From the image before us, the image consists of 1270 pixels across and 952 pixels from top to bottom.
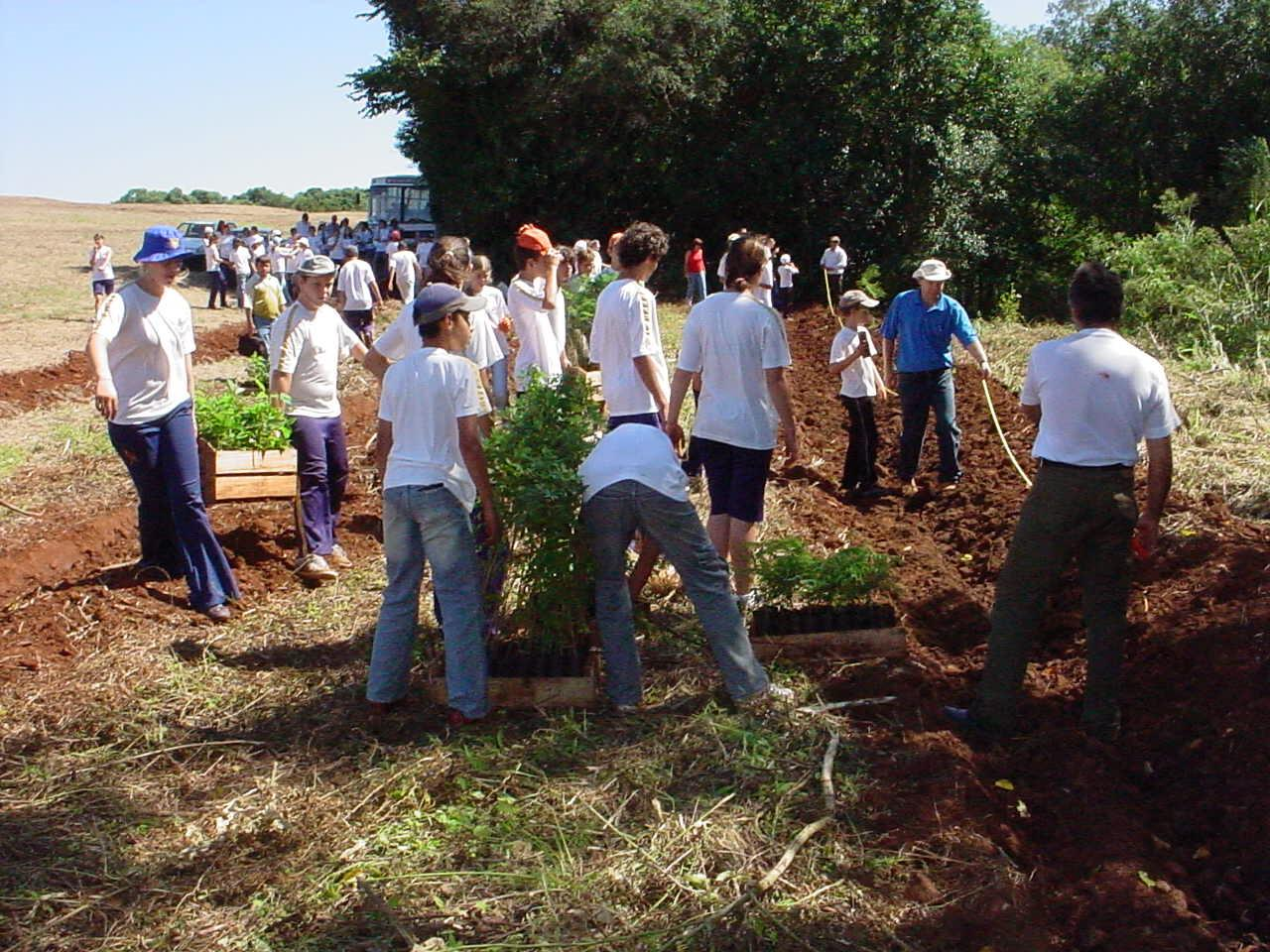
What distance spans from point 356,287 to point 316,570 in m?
11.2

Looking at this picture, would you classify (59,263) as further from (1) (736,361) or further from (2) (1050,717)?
(2) (1050,717)

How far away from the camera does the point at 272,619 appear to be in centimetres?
698

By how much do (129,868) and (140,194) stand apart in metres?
104

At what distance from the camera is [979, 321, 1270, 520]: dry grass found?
8359 millimetres

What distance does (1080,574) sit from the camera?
17.5 feet

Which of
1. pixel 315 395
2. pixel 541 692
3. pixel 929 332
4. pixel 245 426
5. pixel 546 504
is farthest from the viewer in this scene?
pixel 929 332

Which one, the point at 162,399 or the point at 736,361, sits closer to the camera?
the point at 736,361

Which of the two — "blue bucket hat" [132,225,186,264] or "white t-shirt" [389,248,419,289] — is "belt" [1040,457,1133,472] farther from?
"white t-shirt" [389,248,419,289]

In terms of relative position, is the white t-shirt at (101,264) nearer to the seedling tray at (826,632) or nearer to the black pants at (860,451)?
the black pants at (860,451)

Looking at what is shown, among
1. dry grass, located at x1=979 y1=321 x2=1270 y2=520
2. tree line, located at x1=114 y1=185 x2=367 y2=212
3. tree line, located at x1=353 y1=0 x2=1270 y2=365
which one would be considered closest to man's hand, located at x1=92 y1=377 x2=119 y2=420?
dry grass, located at x1=979 y1=321 x2=1270 y2=520

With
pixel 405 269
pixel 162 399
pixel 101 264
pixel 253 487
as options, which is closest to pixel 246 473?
pixel 253 487

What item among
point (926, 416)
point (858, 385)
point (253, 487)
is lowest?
point (253, 487)

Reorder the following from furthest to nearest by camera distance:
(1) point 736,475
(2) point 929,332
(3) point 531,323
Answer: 1. (2) point 929,332
2. (3) point 531,323
3. (1) point 736,475

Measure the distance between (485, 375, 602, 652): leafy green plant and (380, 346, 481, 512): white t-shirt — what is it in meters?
0.27
